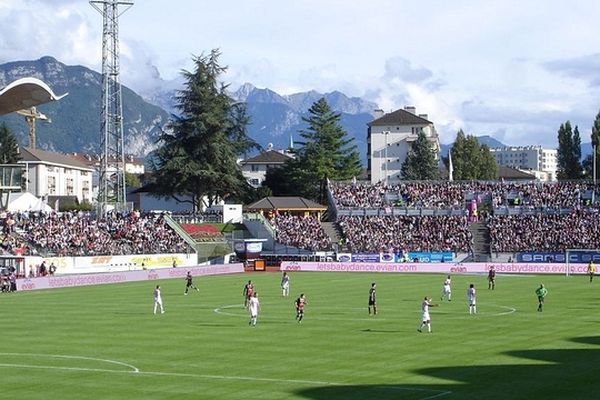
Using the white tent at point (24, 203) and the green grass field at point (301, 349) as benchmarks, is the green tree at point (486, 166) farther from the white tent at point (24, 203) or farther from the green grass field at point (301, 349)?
the green grass field at point (301, 349)

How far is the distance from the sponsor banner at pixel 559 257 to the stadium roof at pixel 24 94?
60253 mm

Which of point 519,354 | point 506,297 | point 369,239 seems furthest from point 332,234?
point 519,354

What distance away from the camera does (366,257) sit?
4245 inches

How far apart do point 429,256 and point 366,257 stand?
7229mm

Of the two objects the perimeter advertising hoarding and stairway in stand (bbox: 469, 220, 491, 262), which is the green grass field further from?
stairway in stand (bbox: 469, 220, 491, 262)

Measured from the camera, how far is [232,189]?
13162 cm

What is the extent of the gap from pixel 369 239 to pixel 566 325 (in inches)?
2646

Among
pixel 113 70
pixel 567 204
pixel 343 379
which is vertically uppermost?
pixel 113 70

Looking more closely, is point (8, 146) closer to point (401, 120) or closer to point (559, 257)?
point (401, 120)

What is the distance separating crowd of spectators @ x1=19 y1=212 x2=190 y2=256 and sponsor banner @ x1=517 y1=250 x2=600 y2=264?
125ft

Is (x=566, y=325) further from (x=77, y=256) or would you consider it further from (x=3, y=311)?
(x=77, y=256)

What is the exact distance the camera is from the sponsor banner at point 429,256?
350 feet

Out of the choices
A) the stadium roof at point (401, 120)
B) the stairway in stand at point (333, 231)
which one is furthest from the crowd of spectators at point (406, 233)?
the stadium roof at point (401, 120)

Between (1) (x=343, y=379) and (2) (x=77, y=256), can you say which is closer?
(1) (x=343, y=379)
